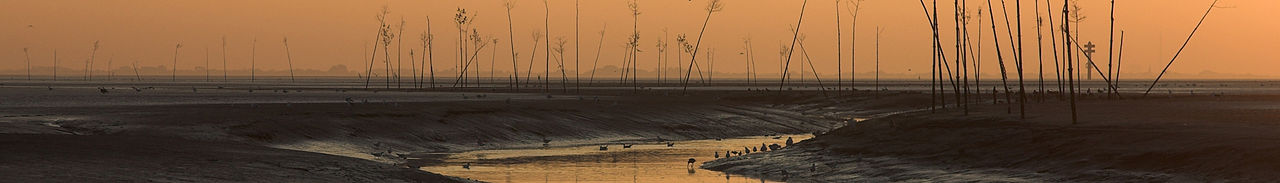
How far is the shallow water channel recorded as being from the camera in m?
19.1

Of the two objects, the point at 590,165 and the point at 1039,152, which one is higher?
the point at 1039,152

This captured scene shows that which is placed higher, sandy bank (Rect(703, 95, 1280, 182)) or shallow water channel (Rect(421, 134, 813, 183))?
sandy bank (Rect(703, 95, 1280, 182))

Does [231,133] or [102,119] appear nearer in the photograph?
[231,133]

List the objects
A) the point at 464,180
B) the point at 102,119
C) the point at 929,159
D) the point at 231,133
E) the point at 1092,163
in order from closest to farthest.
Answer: the point at 1092,163
the point at 464,180
the point at 929,159
the point at 231,133
the point at 102,119

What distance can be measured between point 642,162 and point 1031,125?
639cm

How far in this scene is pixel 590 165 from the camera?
2158cm

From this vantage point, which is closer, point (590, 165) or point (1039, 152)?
point (1039, 152)

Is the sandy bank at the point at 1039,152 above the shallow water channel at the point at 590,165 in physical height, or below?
above

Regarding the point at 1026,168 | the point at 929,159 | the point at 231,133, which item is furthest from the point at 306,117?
the point at 1026,168

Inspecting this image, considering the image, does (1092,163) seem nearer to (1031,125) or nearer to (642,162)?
(1031,125)

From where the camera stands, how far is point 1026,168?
17.3 metres

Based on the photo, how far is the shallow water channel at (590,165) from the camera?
1906 centimetres

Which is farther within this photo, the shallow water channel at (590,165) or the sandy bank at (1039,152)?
the shallow water channel at (590,165)

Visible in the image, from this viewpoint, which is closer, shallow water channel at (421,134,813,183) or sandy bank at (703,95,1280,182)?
sandy bank at (703,95,1280,182)
